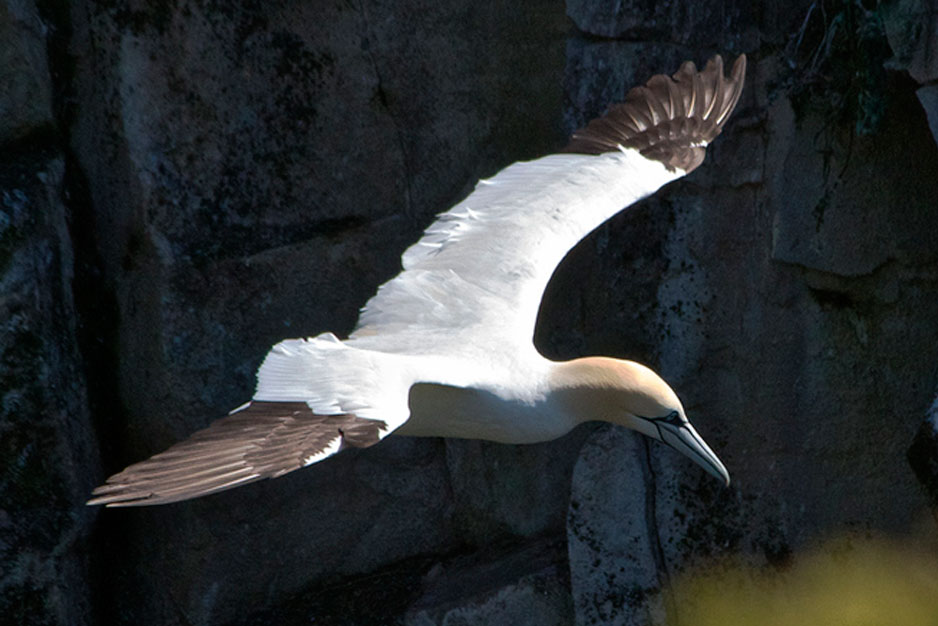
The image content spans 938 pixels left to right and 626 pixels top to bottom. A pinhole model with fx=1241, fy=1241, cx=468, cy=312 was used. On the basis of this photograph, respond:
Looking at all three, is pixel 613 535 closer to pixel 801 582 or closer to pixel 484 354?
pixel 801 582

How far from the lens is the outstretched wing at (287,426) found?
2412 millimetres

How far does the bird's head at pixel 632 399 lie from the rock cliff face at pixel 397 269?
0.76 m

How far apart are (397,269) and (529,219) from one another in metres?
0.65

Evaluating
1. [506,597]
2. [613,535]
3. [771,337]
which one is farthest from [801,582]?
[506,597]

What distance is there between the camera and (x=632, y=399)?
337 centimetres

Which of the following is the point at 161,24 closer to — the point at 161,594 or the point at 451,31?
the point at 451,31

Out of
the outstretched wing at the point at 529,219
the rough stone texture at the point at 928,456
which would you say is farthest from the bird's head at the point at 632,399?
the rough stone texture at the point at 928,456

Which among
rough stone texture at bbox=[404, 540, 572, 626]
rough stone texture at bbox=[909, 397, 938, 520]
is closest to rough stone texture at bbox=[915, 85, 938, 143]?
rough stone texture at bbox=[909, 397, 938, 520]

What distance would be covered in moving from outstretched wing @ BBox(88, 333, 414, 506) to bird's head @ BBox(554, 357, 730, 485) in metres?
0.59

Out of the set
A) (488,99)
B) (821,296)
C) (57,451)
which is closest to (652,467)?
(821,296)

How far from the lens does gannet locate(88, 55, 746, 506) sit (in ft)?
8.39

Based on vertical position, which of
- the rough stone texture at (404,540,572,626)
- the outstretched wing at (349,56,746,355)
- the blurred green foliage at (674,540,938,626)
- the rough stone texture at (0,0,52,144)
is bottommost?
the rough stone texture at (404,540,572,626)

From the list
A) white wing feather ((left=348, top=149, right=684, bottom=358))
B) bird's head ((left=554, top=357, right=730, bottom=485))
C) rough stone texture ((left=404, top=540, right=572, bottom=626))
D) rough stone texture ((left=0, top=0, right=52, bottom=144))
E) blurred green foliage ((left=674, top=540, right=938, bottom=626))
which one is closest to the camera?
bird's head ((left=554, top=357, right=730, bottom=485))

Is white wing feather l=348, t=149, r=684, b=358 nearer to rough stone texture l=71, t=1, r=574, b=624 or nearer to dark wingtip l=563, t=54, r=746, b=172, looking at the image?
dark wingtip l=563, t=54, r=746, b=172
